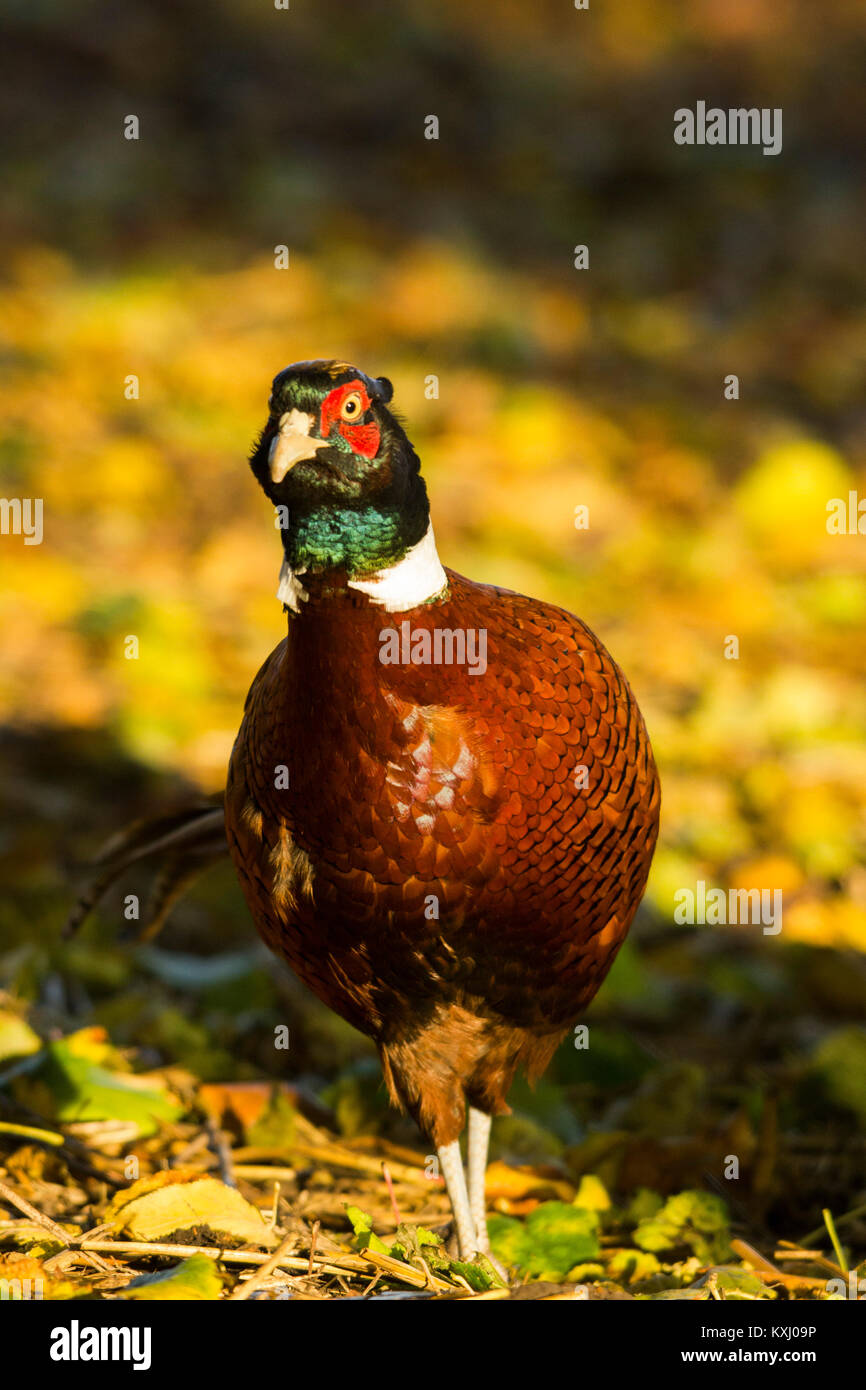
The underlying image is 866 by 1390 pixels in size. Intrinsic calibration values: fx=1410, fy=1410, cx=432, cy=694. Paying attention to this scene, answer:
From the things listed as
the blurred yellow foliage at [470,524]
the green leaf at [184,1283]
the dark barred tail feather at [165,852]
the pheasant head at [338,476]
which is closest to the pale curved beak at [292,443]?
the pheasant head at [338,476]

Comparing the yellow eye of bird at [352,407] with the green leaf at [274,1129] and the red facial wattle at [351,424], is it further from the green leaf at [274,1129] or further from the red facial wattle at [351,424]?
the green leaf at [274,1129]

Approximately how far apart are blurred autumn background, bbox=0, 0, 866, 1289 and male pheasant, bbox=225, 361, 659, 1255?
2.32 feet

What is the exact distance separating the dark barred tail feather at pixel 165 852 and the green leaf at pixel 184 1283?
1.13 metres

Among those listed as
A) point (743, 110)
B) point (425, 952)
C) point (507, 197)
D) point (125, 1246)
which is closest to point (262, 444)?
point (425, 952)

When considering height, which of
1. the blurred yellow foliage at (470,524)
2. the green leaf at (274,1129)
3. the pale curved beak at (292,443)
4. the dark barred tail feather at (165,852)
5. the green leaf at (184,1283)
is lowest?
the green leaf at (184,1283)

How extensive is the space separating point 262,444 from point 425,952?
1002 mm

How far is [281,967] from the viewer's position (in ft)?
14.6

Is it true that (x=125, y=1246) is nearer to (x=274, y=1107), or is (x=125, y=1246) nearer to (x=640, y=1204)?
(x=274, y=1107)

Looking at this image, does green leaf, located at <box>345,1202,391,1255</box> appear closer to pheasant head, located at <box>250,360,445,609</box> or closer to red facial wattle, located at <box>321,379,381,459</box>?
pheasant head, located at <box>250,360,445,609</box>

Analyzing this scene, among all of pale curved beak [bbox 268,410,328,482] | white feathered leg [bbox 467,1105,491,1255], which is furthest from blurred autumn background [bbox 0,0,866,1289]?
pale curved beak [bbox 268,410,328,482]

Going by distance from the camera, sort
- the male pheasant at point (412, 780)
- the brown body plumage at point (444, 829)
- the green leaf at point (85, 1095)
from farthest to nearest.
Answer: the green leaf at point (85, 1095)
the brown body plumage at point (444, 829)
the male pheasant at point (412, 780)

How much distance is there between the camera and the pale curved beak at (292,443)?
239 centimetres

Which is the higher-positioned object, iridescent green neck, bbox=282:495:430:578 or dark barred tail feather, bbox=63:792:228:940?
iridescent green neck, bbox=282:495:430:578

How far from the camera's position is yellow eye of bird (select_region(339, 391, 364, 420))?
2430 millimetres
